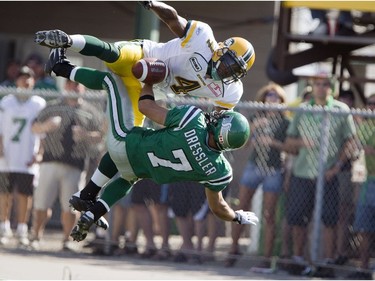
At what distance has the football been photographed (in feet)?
26.6

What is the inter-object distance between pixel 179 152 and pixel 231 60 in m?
0.81

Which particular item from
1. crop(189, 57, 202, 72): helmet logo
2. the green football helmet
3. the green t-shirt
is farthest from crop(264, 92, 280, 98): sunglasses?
the green football helmet

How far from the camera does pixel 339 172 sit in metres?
11.4

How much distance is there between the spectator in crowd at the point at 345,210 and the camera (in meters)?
11.4

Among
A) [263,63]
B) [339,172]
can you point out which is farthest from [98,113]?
[263,63]

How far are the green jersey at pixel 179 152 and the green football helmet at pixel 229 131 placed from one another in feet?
0.37

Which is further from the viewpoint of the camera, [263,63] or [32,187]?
[263,63]

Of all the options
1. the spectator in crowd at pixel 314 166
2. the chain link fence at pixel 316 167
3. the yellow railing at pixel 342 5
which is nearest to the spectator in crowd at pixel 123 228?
the chain link fence at pixel 316 167

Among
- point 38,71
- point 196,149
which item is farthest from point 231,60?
point 38,71

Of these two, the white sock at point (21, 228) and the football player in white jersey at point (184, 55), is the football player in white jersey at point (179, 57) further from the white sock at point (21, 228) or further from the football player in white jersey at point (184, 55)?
the white sock at point (21, 228)

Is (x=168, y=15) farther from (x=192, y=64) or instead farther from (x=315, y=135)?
(x=315, y=135)

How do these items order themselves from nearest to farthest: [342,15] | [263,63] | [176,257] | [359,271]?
[359,271] → [176,257] → [342,15] → [263,63]

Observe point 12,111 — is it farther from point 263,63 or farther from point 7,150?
point 263,63

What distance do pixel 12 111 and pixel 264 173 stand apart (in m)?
3.00
